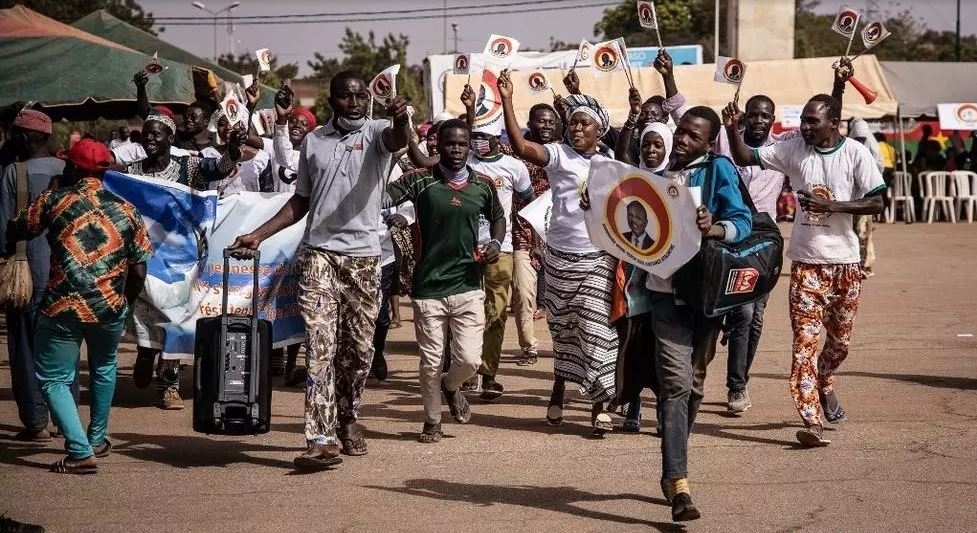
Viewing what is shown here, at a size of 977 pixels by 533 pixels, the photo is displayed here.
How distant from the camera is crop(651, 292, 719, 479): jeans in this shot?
20.9 ft

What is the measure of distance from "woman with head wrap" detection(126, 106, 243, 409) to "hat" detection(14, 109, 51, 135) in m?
1.57

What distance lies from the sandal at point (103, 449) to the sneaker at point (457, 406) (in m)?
2.19

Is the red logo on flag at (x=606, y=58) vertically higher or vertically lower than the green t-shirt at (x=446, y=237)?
higher

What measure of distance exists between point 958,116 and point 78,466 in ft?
83.6

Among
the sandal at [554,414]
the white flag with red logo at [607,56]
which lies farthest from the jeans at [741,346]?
the white flag with red logo at [607,56]

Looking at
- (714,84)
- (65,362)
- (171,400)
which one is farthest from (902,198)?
(65,362)

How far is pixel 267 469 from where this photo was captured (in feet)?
25.2

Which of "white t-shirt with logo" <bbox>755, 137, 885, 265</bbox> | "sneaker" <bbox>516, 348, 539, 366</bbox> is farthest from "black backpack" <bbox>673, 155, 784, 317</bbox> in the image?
"sneaker" <bbox>516, 348, 539, 366</bbox>

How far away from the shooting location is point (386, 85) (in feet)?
27.3

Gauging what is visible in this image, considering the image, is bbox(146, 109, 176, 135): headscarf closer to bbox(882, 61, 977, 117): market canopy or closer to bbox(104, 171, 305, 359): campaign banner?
bbox(104, 171, 305, 359): campaign banner

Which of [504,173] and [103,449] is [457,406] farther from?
[103,449]

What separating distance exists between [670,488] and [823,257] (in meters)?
2.51

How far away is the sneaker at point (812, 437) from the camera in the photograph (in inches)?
313

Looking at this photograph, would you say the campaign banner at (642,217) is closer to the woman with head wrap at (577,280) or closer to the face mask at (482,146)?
the woman with head wrap at (577,280)
